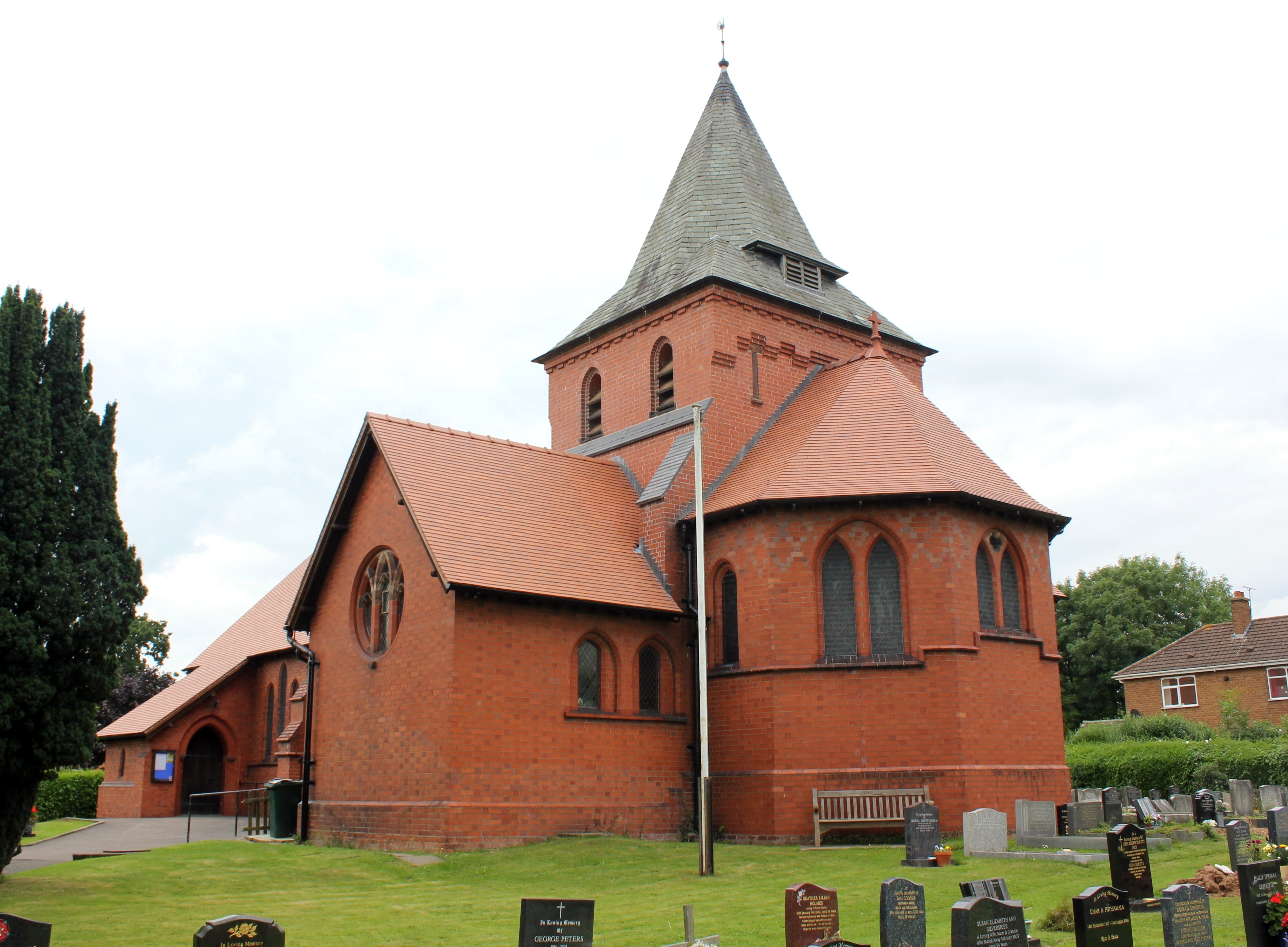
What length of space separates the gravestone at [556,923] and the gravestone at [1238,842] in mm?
9045

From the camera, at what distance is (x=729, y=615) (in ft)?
76.5

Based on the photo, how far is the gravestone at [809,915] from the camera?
10633 millimetres

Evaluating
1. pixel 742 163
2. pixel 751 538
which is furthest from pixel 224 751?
pixel 742 163

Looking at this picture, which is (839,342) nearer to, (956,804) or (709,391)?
(709,391)

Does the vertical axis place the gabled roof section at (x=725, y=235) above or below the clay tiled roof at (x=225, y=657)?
above

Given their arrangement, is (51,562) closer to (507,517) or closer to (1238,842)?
(507,517)

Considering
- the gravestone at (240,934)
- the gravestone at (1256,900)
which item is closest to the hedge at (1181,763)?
the gravestone at (1256,900)

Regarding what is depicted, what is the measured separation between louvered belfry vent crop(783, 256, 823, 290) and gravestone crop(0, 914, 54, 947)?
2375 cm

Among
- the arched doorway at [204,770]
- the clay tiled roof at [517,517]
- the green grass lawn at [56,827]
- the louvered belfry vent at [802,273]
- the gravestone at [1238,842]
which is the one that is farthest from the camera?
the arched doorway at [204,770]

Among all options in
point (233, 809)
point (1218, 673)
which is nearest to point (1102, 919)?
point (233, 809)

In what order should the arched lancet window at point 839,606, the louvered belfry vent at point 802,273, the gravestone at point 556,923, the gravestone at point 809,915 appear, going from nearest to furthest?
the gravestone at point 556,923, the gravestone at point 809,915, the arched lancet window at point 839,606, the louvered belfry vent at point 802,273

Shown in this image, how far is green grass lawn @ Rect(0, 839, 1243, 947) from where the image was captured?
12188 mm

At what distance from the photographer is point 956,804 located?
20.4 meters

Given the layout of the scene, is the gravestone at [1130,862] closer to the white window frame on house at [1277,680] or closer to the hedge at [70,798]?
the hedge at [70,798]
